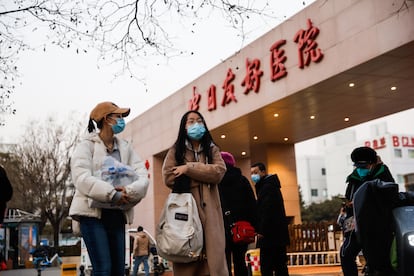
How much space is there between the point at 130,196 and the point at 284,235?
138 inches

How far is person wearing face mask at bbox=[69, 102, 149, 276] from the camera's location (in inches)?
153

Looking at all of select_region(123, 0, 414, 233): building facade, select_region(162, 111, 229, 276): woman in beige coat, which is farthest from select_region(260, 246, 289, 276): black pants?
select_region(123, 0, 414, 233): building facade

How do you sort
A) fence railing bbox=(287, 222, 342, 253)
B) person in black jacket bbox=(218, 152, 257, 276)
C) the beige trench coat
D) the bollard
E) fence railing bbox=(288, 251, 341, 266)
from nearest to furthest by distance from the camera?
1. the beige trench coat
2. person in black jacket bbox=(218, 152, 257, 276)
3. the bollard
4. fence railing bbox=(288, 251, 341, 266)
5. fence railing bbox=(287, 222, 342, 253)

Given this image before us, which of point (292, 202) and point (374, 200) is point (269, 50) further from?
point (374, 200)

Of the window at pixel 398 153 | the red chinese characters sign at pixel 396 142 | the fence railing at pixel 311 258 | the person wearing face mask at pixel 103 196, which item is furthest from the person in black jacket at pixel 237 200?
the window at pixel 398 153

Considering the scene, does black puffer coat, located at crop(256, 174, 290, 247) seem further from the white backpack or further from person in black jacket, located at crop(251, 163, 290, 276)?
the white backpack

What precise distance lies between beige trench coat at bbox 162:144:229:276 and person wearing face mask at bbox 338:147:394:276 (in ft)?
4.21

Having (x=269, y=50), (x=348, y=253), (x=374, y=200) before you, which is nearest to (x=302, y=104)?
(x=269, y=50)

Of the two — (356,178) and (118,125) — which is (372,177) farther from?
(118,125)

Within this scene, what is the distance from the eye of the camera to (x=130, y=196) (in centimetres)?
400

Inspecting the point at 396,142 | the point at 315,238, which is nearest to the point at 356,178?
the point at 315,238

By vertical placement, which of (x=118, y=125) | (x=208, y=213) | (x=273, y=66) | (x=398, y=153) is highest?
(x=398, y=153)

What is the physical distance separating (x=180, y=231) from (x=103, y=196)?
0.73m

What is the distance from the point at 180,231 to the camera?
4246 millimetres
